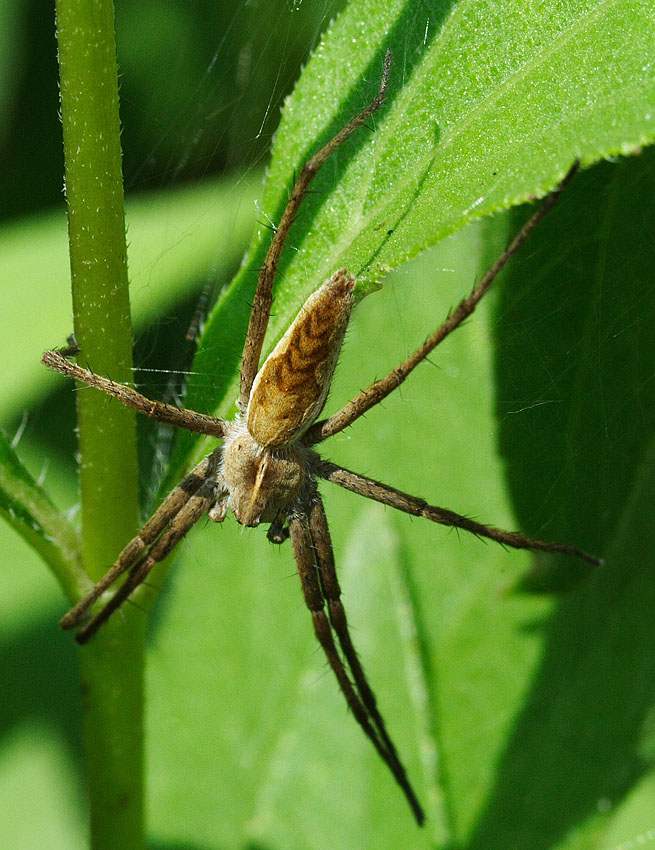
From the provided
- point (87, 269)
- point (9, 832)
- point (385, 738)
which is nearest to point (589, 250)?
point (87, 269)

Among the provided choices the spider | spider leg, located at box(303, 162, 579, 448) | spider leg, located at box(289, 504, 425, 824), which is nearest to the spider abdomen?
the spider

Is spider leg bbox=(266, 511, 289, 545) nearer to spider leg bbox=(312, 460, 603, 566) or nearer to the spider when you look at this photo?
the spider

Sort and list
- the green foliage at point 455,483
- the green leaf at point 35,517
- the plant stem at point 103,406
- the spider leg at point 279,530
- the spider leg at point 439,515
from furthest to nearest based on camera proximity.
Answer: the spider leg at point 279,530
the spider leg at point 439,515
the green leaf at point 35,517
the green foliage at point 455,483
the plant stem at point 103,406

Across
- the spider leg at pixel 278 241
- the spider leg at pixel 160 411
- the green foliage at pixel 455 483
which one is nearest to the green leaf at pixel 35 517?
the green foliage at pixel 455 483

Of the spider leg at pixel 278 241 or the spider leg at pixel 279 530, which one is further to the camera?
the spider leg at pixel 279 530

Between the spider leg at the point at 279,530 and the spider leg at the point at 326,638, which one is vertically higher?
the spider leg at the point at 279,530

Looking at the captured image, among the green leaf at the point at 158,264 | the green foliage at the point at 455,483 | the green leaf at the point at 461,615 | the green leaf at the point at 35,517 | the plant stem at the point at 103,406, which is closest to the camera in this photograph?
the plant stem at the point at 103,406

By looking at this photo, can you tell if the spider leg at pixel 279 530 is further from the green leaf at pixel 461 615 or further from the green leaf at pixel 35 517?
the green leaf at pixel 35 517

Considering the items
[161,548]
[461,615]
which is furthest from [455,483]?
[161,548]
